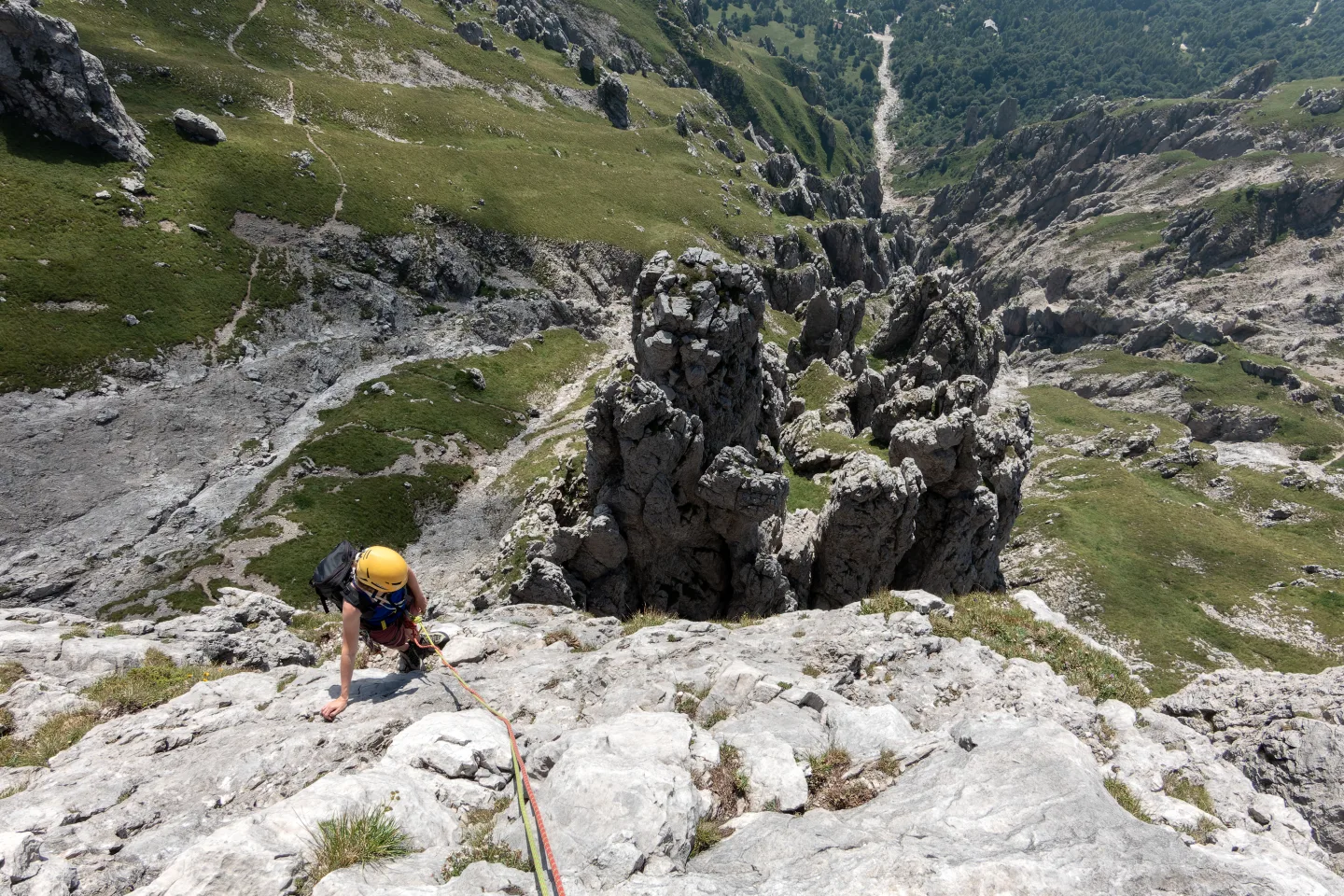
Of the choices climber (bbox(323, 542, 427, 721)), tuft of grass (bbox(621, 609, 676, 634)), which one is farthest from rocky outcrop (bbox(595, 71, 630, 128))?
climber (bbox(323, 542, 427, 721))

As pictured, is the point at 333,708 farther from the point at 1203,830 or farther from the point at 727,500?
the point at 727,500

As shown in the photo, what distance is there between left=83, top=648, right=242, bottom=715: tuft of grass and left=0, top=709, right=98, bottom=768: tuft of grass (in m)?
0.48

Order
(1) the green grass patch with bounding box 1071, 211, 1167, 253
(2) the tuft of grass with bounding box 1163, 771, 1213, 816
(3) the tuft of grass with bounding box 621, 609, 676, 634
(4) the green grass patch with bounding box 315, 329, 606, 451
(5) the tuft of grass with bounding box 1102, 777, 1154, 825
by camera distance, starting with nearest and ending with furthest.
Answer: (5) the tuft of grass with bounding box 1102, 777, 1154, 825 → (2) the tuft of grass with bounding box 1163, 771, 1213, 816 → (3) the tuft of grass with bounding box 621, 609, 676, 634 → (4) the green grass patch with bounding box 315, 329, 606, 451 → (1) the green grass patch with bounding box 1071, 211, 1167, 253

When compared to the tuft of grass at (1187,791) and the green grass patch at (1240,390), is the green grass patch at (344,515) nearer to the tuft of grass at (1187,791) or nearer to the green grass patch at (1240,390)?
Result: the tuft of grass at (1187,791)

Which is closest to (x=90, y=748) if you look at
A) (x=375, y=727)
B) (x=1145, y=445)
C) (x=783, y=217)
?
(x=375, y=727)

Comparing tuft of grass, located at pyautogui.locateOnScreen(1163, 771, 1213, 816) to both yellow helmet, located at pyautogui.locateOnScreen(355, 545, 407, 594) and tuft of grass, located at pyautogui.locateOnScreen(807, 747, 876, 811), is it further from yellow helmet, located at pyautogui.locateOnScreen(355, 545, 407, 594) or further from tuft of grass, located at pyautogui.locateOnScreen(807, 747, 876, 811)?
yellow helmet, located at pyautogui.locateOnScreen(355, 545, 407, 594)

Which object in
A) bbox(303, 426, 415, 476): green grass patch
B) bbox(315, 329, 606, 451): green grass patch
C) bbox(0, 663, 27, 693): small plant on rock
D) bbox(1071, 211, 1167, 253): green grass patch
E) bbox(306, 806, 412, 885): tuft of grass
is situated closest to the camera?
bbox(306, 806, 412, 885): tuft of grass

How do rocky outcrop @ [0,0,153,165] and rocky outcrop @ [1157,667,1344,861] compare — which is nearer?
rocky outcrop @ [1157,667,1344,861]

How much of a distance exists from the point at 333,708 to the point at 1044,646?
16371 millimetres

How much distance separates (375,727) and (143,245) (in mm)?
93343

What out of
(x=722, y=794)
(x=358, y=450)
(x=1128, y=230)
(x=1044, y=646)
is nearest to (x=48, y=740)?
(x=722, y=794)

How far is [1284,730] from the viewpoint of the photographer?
33.4 ft

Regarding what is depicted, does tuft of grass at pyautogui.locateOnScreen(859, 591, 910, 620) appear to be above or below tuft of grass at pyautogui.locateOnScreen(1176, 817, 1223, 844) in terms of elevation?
below

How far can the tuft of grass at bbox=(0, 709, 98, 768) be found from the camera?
10156 mm
